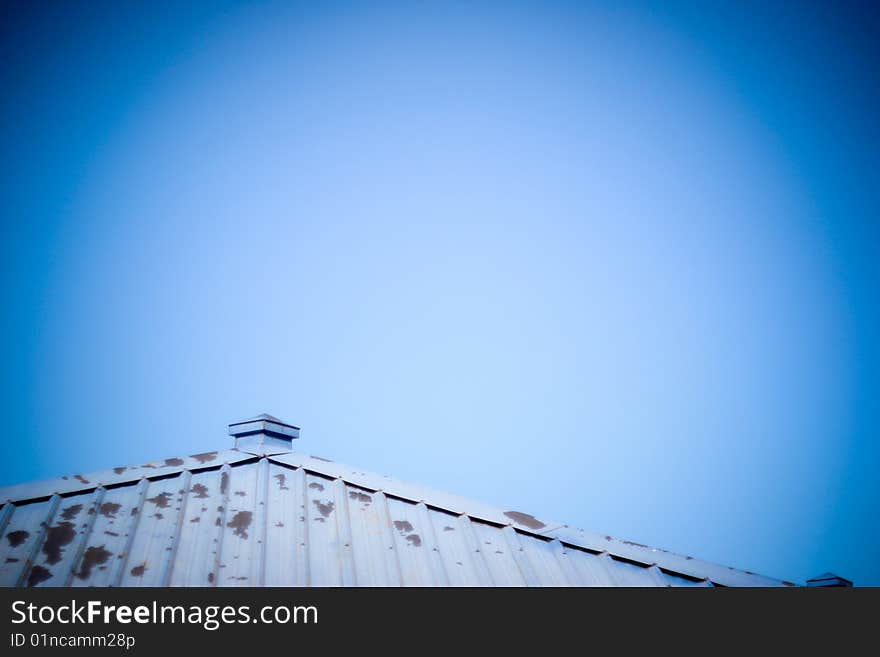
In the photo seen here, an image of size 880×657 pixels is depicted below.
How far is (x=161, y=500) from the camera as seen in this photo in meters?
3.65

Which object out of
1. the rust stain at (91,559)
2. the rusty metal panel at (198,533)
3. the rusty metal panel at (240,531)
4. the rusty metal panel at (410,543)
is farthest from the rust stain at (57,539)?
the rusty metal panel at (410,543)

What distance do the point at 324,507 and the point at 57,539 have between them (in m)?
1.96

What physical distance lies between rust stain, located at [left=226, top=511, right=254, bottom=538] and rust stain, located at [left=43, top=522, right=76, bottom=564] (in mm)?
1092

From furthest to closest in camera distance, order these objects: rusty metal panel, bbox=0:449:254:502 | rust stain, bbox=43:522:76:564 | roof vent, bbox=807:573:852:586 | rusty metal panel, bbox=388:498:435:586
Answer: roof vent, bbox=807:573:852:586 → rusty metal panel, bbox=0:449:254:502 → rusty metal panel, bbox=388:498:435:586 → rust stain, bbox=43:522:76:564

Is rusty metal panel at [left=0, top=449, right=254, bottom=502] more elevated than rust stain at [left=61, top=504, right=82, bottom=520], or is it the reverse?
rusty metal panel at [left=0, top=449, right=254, bottom=502]

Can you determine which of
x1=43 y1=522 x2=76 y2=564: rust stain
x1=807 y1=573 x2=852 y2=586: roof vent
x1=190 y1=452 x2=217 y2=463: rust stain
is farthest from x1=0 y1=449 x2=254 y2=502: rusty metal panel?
x1=807 y1=573 x2=852 y2=586: roof vent

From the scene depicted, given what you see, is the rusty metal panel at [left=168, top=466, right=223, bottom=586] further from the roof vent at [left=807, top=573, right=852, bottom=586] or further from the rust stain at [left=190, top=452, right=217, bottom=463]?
the roof vent at [left=807, top=573, right=852, bottom=586]

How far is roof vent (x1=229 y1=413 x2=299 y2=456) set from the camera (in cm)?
473

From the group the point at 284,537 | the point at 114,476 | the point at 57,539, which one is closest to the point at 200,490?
the point at 114,476

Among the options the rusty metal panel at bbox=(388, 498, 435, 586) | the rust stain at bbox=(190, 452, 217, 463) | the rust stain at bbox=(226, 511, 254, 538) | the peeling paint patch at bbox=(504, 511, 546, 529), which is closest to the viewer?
the rusty metal panel at bbox=(388, 498, 435, 586)

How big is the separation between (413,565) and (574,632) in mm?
1302

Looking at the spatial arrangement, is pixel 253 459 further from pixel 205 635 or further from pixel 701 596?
pixel 701 596

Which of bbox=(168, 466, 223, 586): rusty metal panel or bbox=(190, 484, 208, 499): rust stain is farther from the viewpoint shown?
bbox=(190, 484, 208, 499): rust stain

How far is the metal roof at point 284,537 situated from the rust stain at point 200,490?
0.06ft
